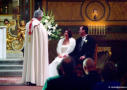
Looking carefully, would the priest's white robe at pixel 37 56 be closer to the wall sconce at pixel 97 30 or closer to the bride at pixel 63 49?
the bride at pixel 63 49

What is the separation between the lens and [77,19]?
10.1 metres

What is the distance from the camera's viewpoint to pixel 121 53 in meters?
9.62

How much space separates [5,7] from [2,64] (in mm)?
2436

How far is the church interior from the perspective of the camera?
9742mm

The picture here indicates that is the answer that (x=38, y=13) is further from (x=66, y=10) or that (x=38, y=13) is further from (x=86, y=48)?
(x=66, y=10)

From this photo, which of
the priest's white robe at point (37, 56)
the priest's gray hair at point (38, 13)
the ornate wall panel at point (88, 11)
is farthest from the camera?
the ornate wall panel at point (88, 11)

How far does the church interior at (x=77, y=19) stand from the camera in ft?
32.0

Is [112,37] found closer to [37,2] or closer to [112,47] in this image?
[112,47]

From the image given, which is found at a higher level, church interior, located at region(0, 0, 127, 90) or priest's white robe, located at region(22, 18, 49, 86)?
church interior, located at region(0, 0, 127, 90)

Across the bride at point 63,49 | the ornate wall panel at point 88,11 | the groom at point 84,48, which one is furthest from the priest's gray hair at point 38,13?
the ornate wall panel at point 88,11

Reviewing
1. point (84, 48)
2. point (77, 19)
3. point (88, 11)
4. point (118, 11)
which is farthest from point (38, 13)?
point (118, 11)

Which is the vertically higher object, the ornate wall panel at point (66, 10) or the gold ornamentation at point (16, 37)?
the ornate wall panel at point (66, 10)

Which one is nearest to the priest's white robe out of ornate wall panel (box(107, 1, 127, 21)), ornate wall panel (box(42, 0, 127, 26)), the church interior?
the church interior

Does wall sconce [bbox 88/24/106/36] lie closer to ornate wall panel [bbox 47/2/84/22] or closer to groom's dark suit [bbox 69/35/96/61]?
ornate wall panel [bbox 47/2/84/22]
